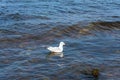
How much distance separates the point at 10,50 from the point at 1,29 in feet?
8.63

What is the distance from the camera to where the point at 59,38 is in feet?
49.4

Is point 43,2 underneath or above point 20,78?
above

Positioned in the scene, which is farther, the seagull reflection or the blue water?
the seagull reflection

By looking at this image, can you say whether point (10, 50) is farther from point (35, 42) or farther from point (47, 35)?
point (47, 35)

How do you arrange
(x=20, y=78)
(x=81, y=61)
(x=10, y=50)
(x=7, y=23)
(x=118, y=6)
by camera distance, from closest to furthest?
1. (x=20, y=78)
2. (x=81, y=61)
3. (x=10, y=50)
4. (x=7, y=23)
5. (x=118, y=6)

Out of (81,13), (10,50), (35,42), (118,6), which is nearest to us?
(10,50)

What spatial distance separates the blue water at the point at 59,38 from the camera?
1146cm

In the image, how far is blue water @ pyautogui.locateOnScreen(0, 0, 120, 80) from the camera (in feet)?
37.6

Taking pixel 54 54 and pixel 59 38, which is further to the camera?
pixel 59 38

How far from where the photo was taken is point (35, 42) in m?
14.3

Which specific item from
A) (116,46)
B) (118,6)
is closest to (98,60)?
(116,46)

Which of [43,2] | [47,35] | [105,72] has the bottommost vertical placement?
[105,72]

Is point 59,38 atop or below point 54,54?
atop

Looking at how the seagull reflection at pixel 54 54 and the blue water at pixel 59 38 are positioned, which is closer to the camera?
the blue water at pixel 59 38
